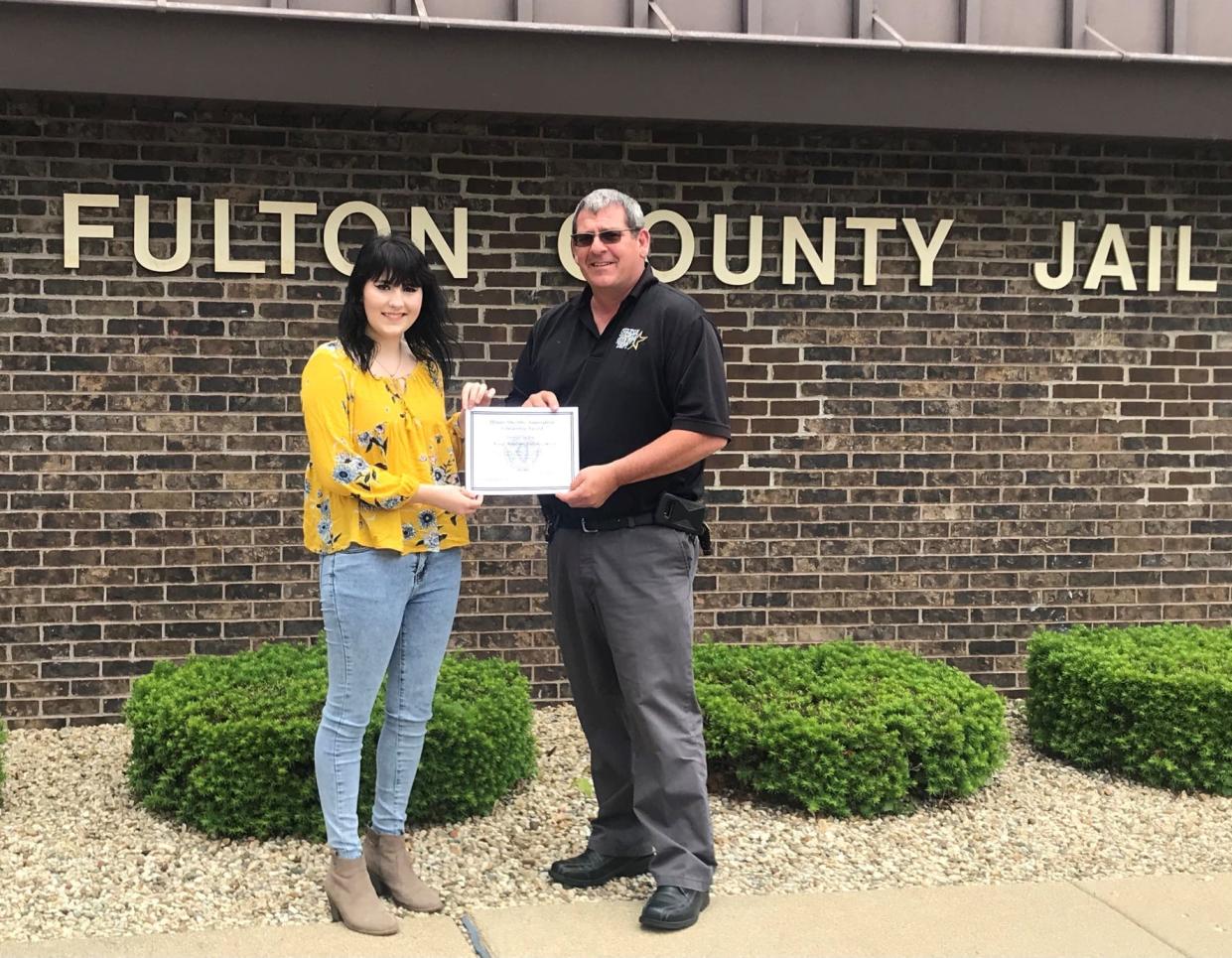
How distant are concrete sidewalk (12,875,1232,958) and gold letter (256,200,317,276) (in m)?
3.30

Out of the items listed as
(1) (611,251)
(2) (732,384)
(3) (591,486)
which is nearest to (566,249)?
(2) (732,384)

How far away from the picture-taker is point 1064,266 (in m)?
6.86

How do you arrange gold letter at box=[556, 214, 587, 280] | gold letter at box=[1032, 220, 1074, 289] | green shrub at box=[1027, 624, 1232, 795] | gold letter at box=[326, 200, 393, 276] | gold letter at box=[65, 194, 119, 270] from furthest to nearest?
gold letter at box=[1032, 220, 1074, 289] → gold letter at box=[556, 214, 587, 280] → gold letter at box=[326, 200, 393, 276] → gold letter at box=[65, 194, 119, 270] → green shrub at box=[1027, 624, 1232, 795]

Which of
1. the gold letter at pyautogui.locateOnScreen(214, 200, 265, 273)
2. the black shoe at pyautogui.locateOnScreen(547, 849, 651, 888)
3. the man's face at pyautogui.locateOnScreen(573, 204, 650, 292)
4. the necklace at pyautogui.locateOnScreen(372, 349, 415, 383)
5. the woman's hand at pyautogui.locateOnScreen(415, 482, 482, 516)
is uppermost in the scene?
the gold letter at pyautogui.locateOnScreen(214, 200, 265, 273)

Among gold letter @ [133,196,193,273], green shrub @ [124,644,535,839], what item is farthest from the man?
gold letter @ [133,196,193,273]

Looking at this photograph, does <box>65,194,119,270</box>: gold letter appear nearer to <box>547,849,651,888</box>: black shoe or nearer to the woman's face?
the woman's face

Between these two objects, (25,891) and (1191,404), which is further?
A: (1191,404)

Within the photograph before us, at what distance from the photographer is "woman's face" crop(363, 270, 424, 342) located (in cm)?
372

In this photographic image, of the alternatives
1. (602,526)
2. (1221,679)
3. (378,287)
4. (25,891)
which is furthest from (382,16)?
(1221,679)

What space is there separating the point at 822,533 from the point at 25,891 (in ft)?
13.1

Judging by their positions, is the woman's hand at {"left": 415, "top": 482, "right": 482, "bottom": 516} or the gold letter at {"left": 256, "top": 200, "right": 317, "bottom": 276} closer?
the woman's hand at {"left": 415, "top": 482, "right": 482, "bottom": 516}

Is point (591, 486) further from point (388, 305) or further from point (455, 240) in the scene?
point (455, 240)

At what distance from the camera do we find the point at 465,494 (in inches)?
145

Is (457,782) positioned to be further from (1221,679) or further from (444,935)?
(1221,679)
